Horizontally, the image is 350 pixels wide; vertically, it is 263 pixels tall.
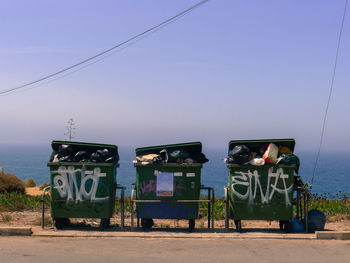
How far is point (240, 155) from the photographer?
29.2 ft

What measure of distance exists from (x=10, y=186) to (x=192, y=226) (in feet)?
52.0

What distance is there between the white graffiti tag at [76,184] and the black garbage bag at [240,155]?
7.94 ft

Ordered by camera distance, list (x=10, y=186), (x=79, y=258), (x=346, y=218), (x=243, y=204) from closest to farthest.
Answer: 1. (x=79, y=258)
2. (x=243, y=204)
3. (x=346, y=218)
4. (x=10, y=186)

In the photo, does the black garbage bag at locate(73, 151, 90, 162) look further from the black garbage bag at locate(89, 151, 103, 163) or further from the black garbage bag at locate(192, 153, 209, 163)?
the black garbage bag at locate(192, 153, 209, 163)

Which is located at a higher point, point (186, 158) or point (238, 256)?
point (186, 158)

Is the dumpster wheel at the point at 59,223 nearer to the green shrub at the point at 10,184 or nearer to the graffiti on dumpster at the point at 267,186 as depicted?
the graffiti on dumpster at the point at 267,186

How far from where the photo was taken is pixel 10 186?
22625mm

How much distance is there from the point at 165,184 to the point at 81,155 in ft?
5.55

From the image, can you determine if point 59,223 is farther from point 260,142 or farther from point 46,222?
point 260,142

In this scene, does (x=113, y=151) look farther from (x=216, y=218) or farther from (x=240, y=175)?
(x=216, y=218)

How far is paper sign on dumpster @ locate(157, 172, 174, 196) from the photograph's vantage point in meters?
8.93

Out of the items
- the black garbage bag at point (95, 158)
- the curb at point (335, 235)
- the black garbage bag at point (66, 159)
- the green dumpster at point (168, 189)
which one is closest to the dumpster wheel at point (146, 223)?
the green dumpster at point (168, 189)

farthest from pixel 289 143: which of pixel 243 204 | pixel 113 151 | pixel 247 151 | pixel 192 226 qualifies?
pixel 113 151

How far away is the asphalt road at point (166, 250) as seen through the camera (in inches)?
272
